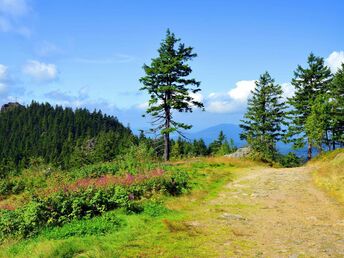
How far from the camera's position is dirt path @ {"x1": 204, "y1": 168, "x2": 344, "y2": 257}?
867 centimetres

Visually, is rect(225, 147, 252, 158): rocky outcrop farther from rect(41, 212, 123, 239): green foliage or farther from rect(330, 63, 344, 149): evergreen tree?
rect(41, 212, 123, 239): green foliage

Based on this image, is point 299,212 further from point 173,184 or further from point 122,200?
point 122,200

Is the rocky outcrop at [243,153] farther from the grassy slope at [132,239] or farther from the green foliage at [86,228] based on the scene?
the green foliage at [86,228]

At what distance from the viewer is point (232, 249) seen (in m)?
8.59

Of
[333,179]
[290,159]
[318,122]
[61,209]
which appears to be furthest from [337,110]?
[61,209]

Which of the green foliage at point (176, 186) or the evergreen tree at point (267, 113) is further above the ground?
the evergreen tree at point (267, 113)

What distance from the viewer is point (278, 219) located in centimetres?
1182

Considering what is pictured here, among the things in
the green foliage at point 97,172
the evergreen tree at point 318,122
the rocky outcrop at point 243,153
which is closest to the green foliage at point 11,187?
the green foliage at point 97,172

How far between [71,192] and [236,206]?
19.8ft

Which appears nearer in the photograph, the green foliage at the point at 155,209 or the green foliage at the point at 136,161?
the green foliage at the point at 155,209

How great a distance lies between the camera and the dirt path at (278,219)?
867 centimetres

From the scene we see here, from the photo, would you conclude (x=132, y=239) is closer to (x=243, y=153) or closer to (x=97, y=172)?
(x=97, y=172)

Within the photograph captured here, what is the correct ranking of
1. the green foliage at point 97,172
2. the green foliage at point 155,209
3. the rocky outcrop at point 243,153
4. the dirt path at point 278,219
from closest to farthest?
the dirt path at point 278,219
the green foliage at point 155,209
the green foliage at point 97,172
the rocky outcrop at point 243,153

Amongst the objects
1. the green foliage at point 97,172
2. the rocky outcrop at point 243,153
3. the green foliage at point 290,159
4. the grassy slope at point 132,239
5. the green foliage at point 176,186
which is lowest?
the grassy slope at point 132,239
